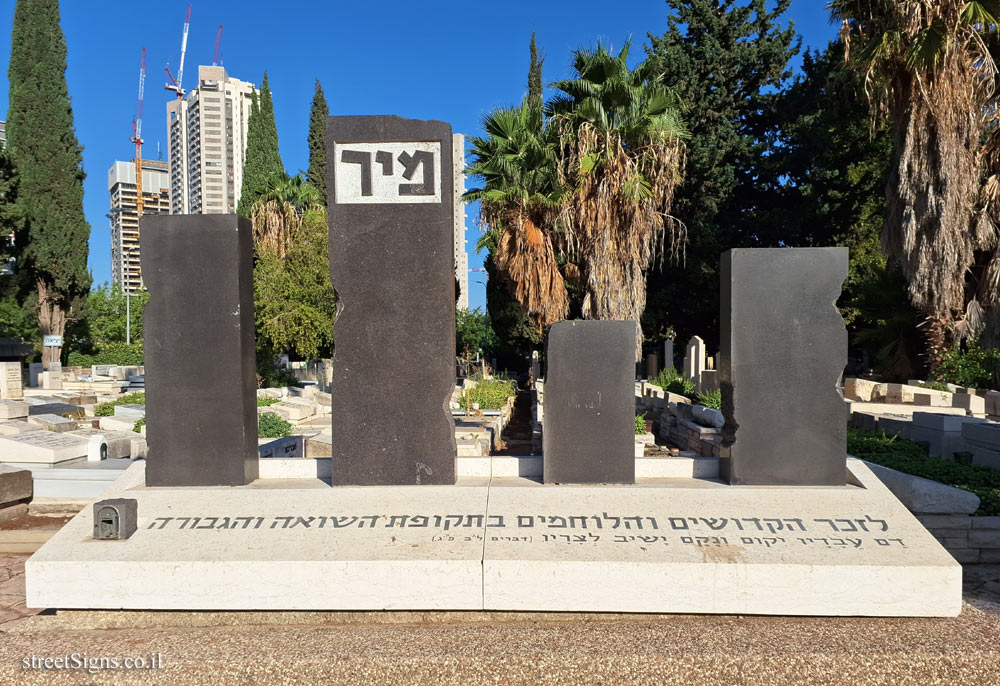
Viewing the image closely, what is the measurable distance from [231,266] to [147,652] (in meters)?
2.85

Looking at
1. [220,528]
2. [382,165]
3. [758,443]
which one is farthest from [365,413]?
[758,443]

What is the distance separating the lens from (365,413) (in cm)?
515

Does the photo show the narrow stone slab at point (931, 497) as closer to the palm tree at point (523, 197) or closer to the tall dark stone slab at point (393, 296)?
the tall dark stone slab at point (393, 296)

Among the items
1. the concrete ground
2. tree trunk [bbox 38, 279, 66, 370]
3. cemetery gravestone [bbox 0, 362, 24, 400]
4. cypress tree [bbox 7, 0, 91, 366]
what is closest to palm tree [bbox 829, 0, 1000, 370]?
the concrete ground

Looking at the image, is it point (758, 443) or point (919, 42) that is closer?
point (758, 443)

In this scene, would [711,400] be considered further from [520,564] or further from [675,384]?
[520,564]

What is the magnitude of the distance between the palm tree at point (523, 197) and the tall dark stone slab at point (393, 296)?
9.22m

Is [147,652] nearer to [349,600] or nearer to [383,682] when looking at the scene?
[349,600]

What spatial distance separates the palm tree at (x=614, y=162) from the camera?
12.8 meters

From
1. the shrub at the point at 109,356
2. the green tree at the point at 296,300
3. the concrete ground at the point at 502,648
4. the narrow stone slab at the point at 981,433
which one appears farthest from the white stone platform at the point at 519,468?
the shrub at the point at 109,356

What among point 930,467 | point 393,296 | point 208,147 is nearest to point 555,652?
point 393,296

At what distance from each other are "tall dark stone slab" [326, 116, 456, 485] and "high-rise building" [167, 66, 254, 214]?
97183mm

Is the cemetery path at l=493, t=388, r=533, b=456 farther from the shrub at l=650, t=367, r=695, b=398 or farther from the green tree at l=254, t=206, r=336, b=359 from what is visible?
the green tree at l=254, t=206, r=336, b=359

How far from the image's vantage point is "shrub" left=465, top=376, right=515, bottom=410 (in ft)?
50.2
